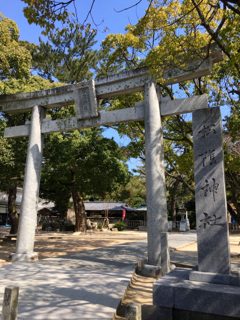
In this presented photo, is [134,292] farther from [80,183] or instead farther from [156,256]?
[80,183]

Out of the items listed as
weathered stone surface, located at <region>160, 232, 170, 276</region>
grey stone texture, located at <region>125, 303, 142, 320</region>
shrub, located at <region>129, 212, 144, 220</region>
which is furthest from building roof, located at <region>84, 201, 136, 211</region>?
grey stone texture, located at <region>125, 303, 142, 320</region>

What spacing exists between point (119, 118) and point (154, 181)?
7.91ft

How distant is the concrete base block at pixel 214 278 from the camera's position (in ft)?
12.9

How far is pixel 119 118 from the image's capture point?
789 cm

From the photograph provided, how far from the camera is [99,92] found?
8.33 m

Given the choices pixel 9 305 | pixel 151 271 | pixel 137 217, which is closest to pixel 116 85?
pixel 151 271

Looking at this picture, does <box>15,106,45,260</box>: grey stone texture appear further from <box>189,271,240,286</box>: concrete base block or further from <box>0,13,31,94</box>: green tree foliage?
<box>189,271,240,286</box>: concrete base block

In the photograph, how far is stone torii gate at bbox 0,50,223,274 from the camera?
21.9 ft

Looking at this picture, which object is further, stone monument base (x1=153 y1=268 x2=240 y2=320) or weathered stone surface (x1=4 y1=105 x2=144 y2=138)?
weathered stone surface (x1=4 y1=105 x2=144 y2=138)

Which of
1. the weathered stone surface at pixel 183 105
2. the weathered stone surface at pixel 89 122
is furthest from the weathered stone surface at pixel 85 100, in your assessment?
the weathered stone surface at pixel 183 105

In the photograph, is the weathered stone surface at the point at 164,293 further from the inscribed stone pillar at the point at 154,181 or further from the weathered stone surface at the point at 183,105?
the weathered stone surface at the point at 183,105

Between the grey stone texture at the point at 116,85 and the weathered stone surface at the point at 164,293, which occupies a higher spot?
the grey stone texture at the point at 116,85

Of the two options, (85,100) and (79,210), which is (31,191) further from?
(79,210)

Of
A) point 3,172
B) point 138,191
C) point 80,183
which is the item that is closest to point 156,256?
point 3,172
